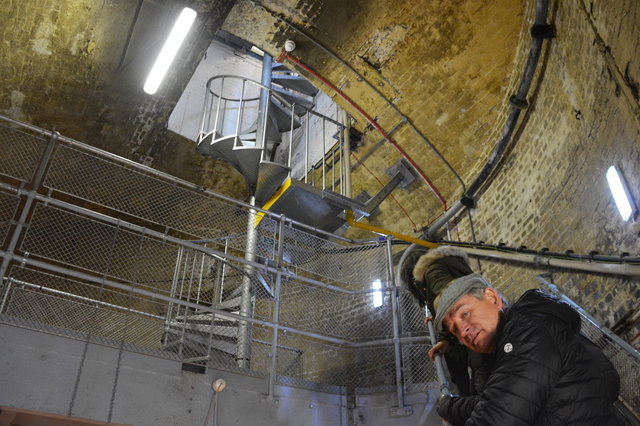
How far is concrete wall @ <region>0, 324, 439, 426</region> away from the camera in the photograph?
Result: 13.1 feet

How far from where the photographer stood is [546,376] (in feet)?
6.39

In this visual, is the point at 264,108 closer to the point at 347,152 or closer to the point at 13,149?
the point at 347,152

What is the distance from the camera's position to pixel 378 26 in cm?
771

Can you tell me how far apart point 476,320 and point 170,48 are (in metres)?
6.62

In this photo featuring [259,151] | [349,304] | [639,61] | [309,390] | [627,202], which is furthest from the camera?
[349,304]

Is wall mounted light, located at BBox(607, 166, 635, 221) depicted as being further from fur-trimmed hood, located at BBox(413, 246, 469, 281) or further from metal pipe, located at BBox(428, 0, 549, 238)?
metal pipe, located at BBox(428, 0, 549, 238)

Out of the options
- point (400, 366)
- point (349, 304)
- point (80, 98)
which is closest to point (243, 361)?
point (400, 366)

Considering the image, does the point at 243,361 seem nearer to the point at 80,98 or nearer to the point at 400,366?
the point at 400,366

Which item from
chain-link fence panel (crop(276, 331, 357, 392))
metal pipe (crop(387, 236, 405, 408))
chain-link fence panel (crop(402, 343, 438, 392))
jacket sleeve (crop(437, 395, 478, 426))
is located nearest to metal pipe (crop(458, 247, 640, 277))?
metal pipe (crop(387, 236, 405, 408))

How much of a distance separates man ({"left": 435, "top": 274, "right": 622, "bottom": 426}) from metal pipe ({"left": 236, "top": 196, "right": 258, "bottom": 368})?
3.81 metres

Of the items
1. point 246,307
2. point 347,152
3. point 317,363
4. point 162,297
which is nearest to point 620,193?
point 162,297

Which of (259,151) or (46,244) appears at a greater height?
(259,151)

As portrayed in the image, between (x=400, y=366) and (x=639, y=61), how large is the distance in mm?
3495

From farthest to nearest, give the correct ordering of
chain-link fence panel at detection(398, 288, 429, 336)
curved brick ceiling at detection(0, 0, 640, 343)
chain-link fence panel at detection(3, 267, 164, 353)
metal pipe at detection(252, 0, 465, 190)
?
metal pipe at detection(252, 0, 465, 190), chain-link fence panel at detection(3, 267, 164, 353), chain-link fence panel at detection(398, 288, 429, 336), curved brick ceiling at detection(0, 0, 640, 343)
